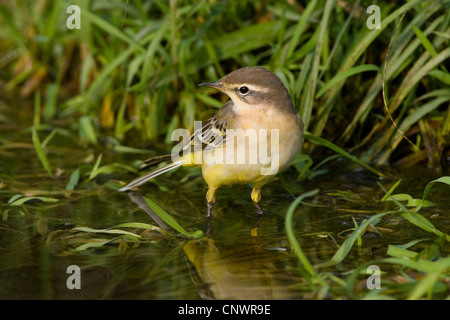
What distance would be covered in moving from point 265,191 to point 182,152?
93 cm

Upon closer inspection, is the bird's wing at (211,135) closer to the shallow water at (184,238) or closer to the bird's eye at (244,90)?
the bird's eye at (244,90)

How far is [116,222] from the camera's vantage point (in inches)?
221

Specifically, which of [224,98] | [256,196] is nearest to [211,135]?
[256,196]

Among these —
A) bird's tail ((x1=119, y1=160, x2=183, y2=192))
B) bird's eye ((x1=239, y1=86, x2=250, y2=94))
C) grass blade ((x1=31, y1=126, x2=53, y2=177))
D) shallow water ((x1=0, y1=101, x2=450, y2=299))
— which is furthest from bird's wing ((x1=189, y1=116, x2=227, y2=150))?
grass blade ((x1=31, y1=126, x2=53, y2=177))

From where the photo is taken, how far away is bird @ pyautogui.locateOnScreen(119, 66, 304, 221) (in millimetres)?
5363

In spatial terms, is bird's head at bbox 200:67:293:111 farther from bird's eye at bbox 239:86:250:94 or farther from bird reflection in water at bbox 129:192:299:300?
bird reflection in water at bbox 129:192:299:300

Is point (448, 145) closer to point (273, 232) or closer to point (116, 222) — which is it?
point (273, 232)

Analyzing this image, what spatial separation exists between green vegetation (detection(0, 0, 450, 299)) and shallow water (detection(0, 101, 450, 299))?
2.0 inches

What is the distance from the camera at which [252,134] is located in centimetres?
541

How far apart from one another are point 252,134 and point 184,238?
1.02m

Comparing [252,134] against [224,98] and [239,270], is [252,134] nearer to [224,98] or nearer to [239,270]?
[239,270]

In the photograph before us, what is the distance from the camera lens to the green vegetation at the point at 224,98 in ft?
20.0

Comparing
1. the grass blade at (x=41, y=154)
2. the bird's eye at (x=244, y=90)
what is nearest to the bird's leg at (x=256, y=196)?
the bird's eye at (x=244, y=90)
